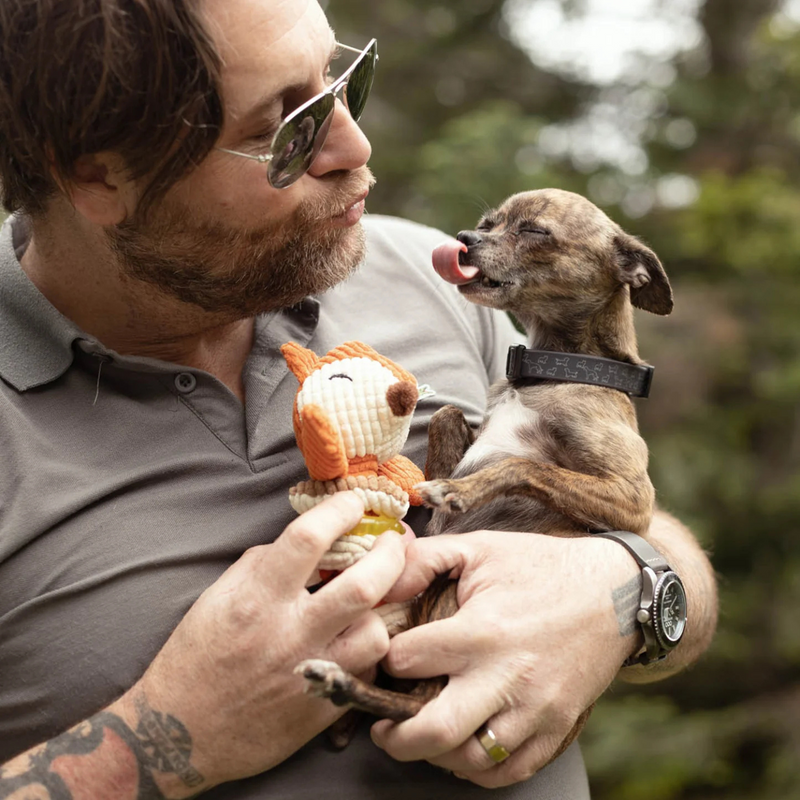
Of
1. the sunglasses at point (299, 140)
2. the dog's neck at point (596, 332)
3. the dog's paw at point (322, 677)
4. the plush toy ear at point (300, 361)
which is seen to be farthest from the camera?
the dog's neck at point (596, 332)

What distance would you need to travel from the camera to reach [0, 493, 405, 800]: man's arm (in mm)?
1506

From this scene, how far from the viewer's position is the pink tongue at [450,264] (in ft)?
6.77

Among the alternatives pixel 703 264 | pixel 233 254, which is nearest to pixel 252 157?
pixel 233 254

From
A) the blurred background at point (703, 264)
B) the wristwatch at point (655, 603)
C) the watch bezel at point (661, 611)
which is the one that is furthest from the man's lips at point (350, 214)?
the blurred background at point (703, 264)

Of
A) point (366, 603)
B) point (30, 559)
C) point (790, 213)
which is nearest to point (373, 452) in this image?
point (366, 603)

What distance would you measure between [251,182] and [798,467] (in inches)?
129

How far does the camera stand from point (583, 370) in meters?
2.00

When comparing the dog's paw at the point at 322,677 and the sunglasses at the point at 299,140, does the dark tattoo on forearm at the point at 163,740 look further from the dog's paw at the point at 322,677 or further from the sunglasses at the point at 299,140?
the sunglasses at the point at 299,140

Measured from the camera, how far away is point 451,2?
15.4 ft

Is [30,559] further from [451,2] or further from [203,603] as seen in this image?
[451,2]

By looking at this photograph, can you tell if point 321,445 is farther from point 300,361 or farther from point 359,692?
point 359,692

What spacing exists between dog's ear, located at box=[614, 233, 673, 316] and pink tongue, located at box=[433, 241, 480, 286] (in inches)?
14.2

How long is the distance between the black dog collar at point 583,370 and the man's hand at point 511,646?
0.39 m

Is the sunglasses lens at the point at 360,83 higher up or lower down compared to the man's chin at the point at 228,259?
higher up
